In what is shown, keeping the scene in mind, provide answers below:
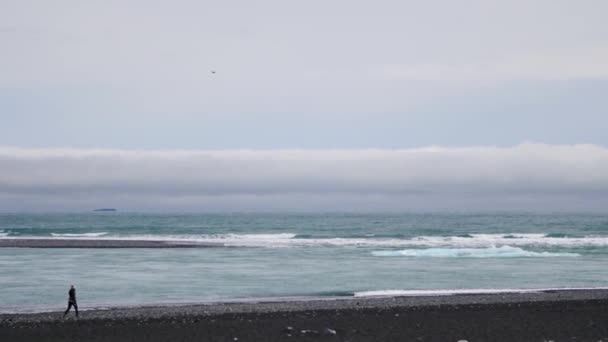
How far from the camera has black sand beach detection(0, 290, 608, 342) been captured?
45.3 feet

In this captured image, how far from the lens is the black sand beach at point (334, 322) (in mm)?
13805

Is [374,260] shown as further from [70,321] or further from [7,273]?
[70,321]

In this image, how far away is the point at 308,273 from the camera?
96.7 ft

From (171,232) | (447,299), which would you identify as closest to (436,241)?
(171,232)

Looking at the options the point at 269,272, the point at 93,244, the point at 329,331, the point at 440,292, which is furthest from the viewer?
the point at 93,244

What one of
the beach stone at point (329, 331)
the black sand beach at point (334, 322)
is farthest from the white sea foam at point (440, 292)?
the beach stone at point (329, 331)

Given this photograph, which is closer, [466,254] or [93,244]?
[466,254]

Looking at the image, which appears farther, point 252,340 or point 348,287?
point 348,287

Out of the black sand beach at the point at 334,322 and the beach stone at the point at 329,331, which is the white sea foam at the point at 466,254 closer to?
the black sand beach at the point at 334,322

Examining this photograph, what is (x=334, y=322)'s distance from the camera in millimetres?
15508

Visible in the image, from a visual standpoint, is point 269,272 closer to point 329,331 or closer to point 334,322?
point 334,322

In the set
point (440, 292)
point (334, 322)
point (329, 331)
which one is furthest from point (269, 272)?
point (329, 331)

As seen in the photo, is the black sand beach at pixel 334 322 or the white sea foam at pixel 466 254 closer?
the black sand beach at pixel 334 322

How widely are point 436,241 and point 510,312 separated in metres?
40.1
